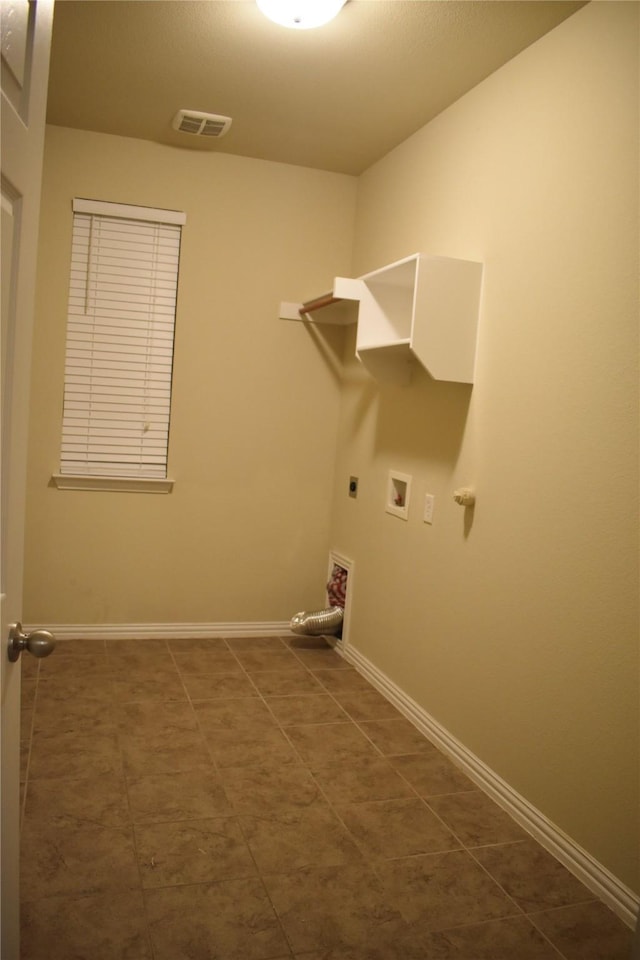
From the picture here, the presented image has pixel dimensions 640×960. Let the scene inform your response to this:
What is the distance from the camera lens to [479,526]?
300cm

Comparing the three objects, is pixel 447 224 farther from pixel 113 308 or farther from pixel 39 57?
pixel 39 57

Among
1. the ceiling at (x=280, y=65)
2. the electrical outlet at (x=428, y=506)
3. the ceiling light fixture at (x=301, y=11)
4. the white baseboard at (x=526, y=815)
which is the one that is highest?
the ceiling at (x=280, y=65)

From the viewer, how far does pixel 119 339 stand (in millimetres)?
4195

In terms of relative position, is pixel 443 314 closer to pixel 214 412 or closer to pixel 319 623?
pixel 214 412

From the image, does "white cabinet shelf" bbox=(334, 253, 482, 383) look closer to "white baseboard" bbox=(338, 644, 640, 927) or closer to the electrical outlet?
the electrical outlet

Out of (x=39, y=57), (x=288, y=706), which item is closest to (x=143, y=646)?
(x=288, y=706)

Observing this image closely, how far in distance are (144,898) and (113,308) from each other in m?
2.97

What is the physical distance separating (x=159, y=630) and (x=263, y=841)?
2076 mm

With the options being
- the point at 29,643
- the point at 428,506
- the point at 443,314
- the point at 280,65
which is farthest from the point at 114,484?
the point at 29,643

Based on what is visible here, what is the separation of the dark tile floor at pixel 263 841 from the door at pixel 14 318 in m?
0.81

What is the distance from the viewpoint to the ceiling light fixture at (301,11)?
8.29ft

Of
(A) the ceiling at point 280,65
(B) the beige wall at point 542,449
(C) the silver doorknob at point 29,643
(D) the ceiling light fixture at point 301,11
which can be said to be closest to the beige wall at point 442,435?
(B) the beige wall at point 542,449

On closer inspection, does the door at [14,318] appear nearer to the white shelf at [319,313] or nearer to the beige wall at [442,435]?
the beige wall at [442,435]

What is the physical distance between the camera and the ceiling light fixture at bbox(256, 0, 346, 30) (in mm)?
2525
